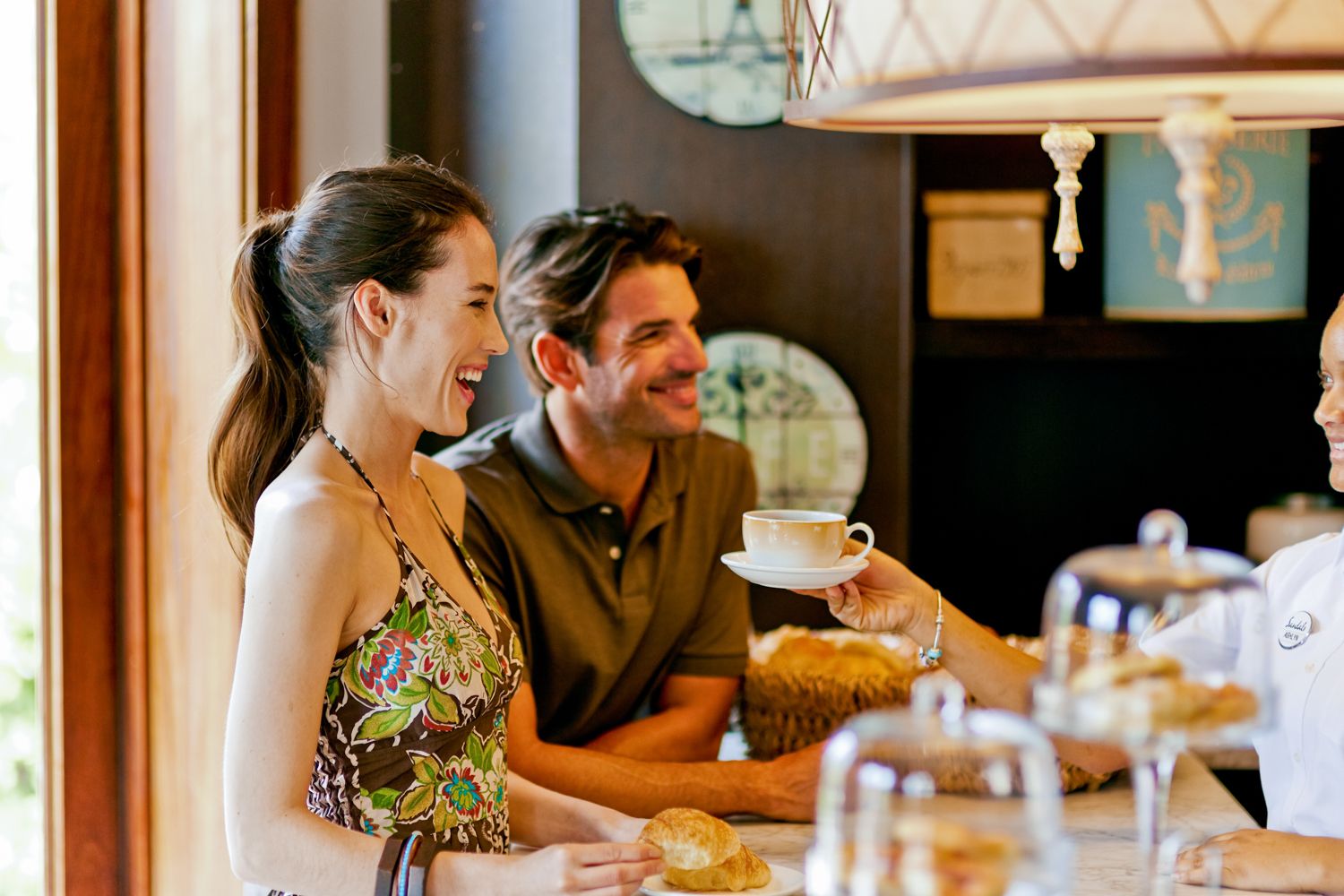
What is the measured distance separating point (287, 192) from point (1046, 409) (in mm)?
1528

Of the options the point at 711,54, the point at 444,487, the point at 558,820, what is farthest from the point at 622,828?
the point at 711,54

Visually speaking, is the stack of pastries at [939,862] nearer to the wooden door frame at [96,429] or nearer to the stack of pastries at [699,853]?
the stack of pastries at [699,853]

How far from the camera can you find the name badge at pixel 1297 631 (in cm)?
161

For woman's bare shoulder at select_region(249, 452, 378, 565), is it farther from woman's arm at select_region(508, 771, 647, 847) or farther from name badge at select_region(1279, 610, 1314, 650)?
name badge at select_region(1279, 610, 1314, 650)

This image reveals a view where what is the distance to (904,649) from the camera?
214 cm

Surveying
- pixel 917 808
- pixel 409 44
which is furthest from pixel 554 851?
pixel 409 44

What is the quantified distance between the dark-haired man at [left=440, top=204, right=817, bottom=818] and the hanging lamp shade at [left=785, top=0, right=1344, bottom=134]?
120 cm

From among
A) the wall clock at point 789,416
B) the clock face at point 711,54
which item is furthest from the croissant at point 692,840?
the clock face at point 711,54

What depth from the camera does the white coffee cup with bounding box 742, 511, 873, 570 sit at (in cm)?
148

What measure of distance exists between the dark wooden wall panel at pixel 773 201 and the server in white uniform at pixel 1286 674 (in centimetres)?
75

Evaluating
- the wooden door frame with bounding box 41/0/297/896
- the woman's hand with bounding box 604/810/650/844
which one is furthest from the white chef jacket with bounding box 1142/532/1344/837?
the wooden door frame with bounding box 41/0/297/896

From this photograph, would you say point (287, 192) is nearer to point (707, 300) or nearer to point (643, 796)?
point (707, 300)

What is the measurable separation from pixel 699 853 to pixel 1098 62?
35.4 inches

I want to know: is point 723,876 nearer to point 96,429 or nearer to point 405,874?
point 405,874
